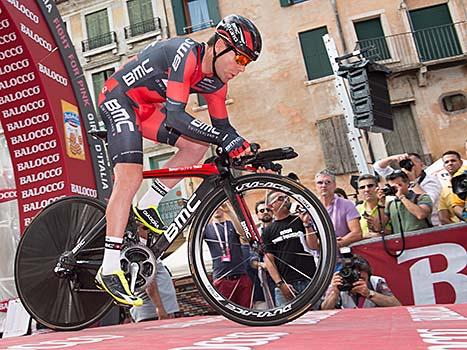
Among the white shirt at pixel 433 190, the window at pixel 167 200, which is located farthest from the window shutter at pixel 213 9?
the white shirt at pixel 433 190

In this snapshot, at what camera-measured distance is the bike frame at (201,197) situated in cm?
245

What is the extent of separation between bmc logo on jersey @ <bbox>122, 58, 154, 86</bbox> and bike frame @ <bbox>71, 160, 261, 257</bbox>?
21.3 inches

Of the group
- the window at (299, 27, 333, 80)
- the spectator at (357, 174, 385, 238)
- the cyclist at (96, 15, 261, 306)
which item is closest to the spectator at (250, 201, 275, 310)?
the cyclist at (96, 15, 261, 306)

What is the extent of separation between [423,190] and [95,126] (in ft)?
12.1

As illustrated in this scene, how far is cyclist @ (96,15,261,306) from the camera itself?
2.43 m

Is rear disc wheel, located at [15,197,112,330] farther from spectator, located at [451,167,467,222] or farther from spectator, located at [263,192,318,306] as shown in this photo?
spectator, located at [451,167,467,222]

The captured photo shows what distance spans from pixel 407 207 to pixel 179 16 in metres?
14.3

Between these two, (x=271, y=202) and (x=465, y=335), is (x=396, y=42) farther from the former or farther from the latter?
(x=465, y=335)

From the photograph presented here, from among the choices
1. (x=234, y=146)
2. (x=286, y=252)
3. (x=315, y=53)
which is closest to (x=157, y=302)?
(x=286, y=252)

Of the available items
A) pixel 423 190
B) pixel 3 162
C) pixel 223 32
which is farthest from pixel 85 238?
pixel 3 162

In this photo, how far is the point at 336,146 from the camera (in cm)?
1466

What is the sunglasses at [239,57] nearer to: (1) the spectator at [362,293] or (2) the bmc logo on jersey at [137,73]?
(2) the bmc logo on jersey at [137,73]

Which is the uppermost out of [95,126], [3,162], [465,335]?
[3,162]

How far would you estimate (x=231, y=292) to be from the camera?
2447mm
